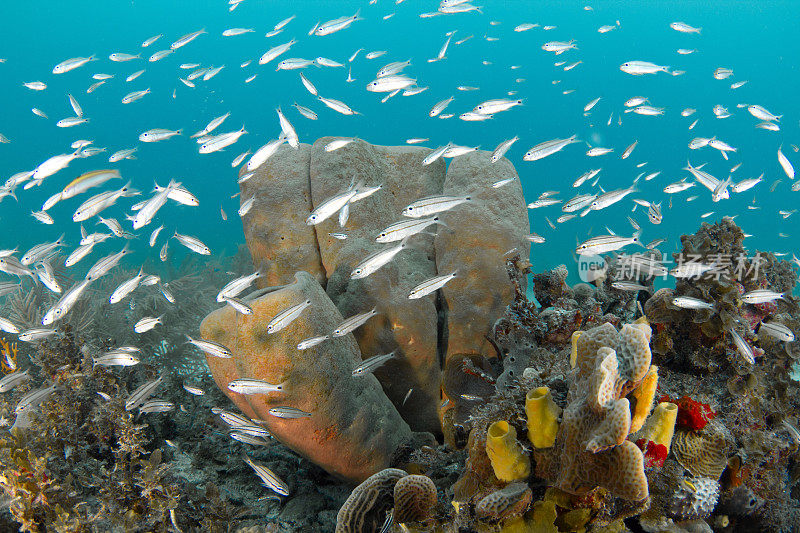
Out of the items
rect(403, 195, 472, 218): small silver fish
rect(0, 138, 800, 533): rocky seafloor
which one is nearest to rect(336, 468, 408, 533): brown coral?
rect(0, 138, 800, 533): rocky seafloor

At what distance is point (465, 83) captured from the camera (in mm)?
87062

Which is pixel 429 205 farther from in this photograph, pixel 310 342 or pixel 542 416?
pixel 542 416

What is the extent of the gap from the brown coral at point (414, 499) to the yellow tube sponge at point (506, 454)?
52 cm

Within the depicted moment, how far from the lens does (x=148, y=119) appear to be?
88125 millimetres

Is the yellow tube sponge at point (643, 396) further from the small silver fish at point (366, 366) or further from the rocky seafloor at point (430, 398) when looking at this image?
the small silver fish at point (366, 366)

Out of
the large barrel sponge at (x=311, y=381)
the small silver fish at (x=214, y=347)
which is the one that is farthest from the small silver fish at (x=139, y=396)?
the small silver fish at (x=214, y=347)

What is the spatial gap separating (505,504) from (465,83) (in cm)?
9523

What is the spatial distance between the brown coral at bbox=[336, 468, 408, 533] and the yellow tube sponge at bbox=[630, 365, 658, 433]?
1.72 metres

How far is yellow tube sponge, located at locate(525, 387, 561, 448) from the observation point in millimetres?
2428

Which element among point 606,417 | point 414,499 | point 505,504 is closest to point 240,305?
point 414,499

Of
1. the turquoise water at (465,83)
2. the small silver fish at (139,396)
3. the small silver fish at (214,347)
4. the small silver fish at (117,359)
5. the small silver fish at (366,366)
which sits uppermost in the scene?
the small silver fish at (214,347)

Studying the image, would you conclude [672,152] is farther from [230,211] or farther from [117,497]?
[117,497]

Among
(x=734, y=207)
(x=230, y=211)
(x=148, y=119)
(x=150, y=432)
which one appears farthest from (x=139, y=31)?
(x=734, y=207)

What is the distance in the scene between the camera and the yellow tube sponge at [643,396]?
2.28m
